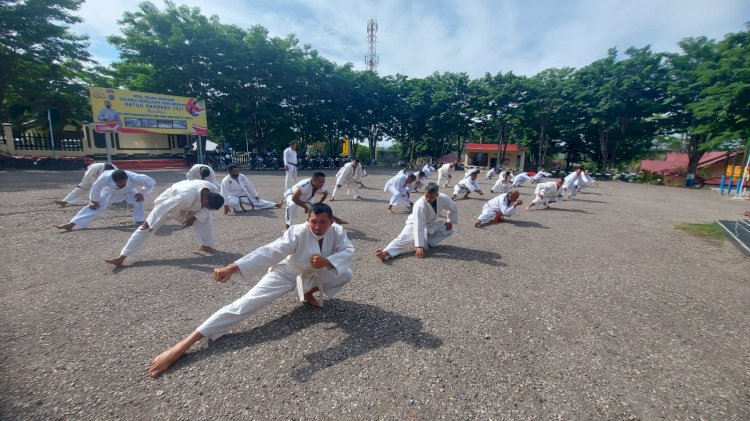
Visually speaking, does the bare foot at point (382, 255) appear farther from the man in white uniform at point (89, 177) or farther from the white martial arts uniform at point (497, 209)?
the man in white uniform at point (89, 177)

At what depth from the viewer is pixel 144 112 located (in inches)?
706

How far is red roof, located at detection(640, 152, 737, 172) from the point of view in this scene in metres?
27.5

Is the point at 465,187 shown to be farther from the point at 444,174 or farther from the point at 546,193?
the point at 444,174

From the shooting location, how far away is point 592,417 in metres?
1.99

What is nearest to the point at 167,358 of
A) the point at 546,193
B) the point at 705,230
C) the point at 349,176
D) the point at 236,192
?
the point at 236,192

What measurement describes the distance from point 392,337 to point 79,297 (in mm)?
3271

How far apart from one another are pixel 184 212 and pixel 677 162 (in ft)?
157

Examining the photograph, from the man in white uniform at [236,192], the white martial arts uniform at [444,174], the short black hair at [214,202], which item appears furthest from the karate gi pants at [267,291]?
the white martial arts uniform at [444,174]

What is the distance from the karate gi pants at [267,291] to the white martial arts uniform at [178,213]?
2.15 meters

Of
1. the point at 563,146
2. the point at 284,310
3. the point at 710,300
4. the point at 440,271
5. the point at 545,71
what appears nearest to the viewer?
the point at 284,310

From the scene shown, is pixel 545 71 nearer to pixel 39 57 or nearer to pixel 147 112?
pixel 147 112

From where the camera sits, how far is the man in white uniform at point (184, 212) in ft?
13.4

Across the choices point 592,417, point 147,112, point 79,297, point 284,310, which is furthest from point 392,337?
point 147,112

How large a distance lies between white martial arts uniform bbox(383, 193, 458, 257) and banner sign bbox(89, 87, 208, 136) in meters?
18.6
